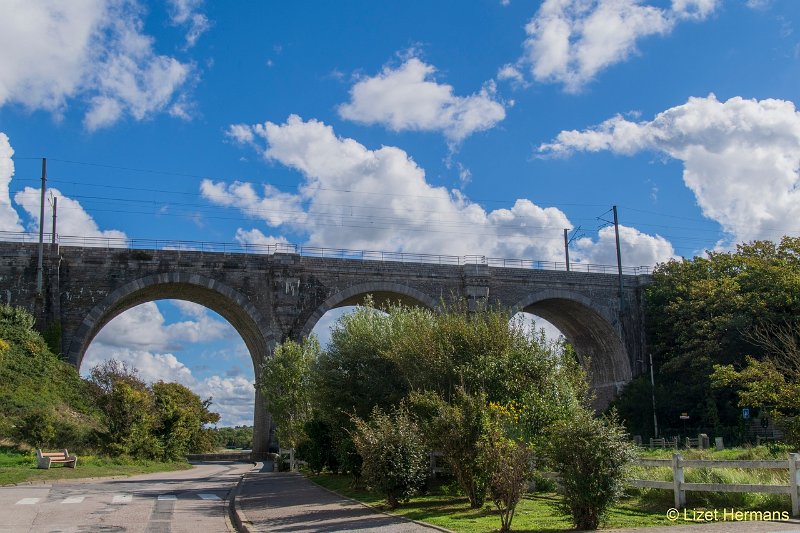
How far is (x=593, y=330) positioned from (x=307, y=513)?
124ft

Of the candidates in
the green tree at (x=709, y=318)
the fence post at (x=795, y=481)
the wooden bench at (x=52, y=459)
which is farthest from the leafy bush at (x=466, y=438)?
the green tree at (x=709, y=318)

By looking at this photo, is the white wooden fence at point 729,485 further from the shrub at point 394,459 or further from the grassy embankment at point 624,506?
the shrub at point 394,459

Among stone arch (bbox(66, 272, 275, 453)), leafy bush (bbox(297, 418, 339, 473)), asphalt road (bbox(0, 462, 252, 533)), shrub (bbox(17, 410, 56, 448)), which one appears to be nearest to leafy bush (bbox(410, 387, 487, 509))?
asphalt road (bbox(0, 462, 252, 533))

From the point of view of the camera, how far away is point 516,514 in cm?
1334

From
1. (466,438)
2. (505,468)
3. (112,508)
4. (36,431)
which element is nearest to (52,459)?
(36,431)

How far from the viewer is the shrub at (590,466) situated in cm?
1117

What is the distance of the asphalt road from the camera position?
44.6ft

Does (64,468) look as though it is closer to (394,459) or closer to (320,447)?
(320,447)

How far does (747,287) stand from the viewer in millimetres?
41938

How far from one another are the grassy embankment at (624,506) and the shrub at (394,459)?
379 mm

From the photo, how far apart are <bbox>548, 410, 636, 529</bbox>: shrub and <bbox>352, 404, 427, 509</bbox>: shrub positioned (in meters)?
3.85

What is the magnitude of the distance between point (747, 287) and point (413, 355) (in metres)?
30.0

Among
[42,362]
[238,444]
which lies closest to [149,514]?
[42,362]

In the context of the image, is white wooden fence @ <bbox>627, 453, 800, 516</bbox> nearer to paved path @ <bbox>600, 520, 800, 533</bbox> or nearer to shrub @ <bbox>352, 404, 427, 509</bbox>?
paved path @ <bbox>600, 520, 800, 533</bbox>
